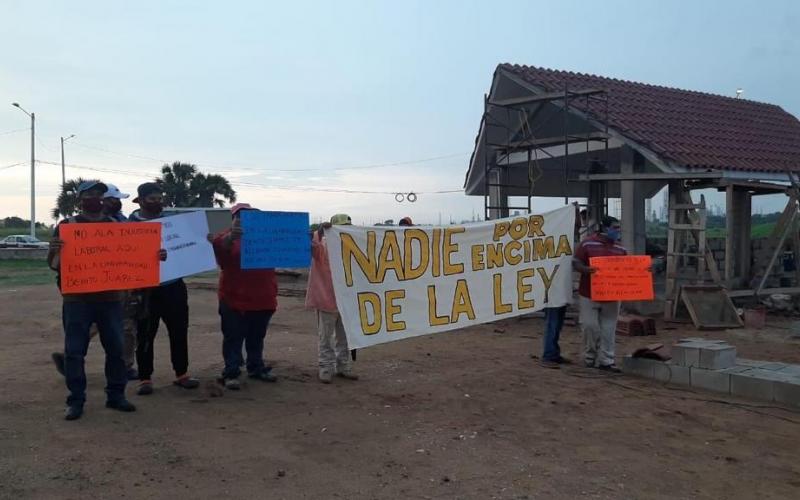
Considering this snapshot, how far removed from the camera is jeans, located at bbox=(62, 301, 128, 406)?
510 cm

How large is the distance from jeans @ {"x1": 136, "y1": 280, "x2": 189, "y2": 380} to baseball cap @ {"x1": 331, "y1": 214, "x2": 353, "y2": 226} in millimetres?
1625

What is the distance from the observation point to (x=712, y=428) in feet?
18.0

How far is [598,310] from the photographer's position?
25.2ft

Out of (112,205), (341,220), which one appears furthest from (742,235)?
(112,205)

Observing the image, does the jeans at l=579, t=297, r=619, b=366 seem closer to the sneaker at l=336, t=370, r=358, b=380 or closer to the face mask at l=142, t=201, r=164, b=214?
the sneaker at l=336, t=370, r=358, b=380

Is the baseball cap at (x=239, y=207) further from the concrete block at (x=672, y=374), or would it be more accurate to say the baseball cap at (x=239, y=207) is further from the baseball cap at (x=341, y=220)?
the concrete block at (x=672, y=374)

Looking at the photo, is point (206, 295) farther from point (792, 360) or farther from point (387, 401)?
point (792, 360)

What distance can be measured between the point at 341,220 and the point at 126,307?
2.21 metres

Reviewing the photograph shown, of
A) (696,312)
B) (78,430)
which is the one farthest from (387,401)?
(696,312)

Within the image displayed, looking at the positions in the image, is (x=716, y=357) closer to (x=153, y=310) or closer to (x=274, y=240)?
(x=274, y=240)

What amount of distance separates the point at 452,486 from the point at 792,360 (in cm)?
617

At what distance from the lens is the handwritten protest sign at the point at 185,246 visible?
5.82m

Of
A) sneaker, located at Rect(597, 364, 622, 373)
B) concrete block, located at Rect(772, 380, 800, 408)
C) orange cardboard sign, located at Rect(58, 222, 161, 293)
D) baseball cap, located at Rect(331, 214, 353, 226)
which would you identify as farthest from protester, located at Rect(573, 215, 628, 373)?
orange cardboard sign, located at Rect(58, 222, 161, 293)

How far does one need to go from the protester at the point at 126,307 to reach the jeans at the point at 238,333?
0.77 meters
